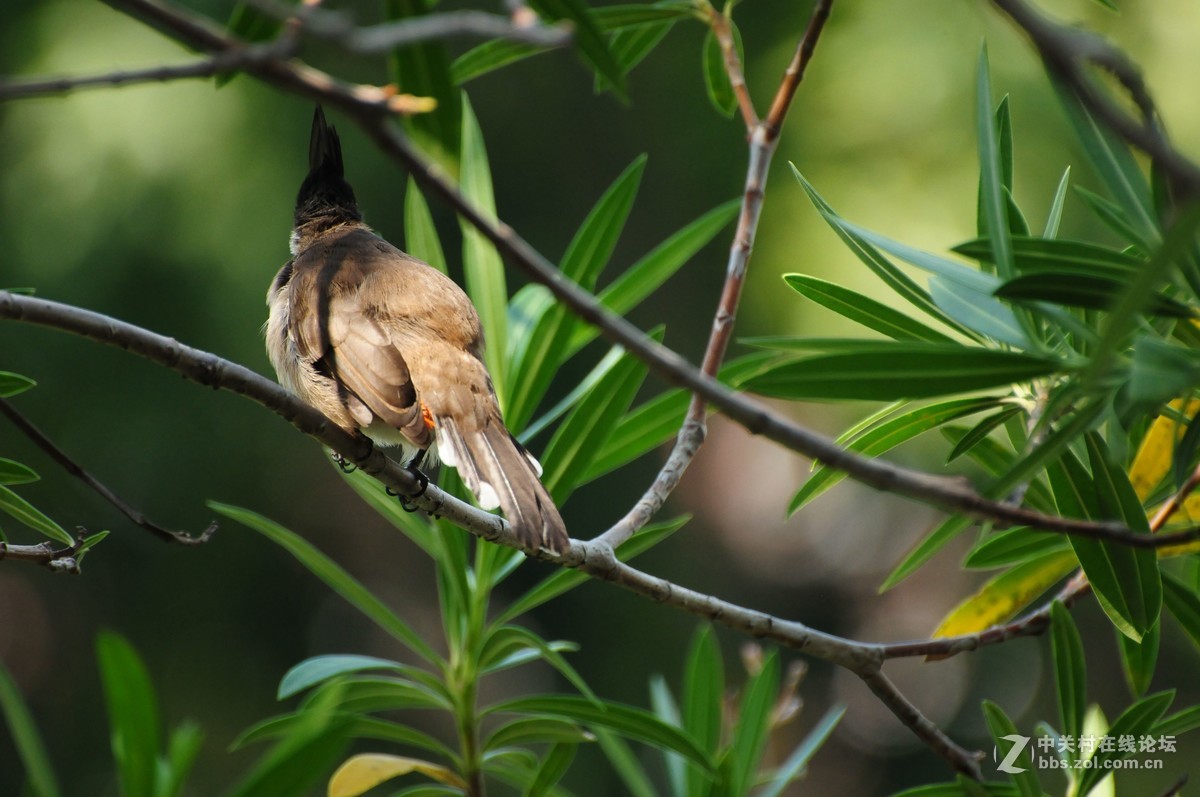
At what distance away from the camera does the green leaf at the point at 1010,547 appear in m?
2.19

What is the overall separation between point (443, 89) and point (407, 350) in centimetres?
155

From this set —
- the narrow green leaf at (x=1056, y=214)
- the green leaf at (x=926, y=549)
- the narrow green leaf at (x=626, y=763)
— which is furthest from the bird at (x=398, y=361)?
the narrow green leaf at (x=1056, y=214)

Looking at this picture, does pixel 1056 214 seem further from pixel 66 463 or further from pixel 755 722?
pixel 66 463

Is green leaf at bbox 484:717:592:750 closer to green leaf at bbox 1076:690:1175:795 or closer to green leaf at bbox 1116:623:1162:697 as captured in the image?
green leaf at bbox 1076:690:1175:795

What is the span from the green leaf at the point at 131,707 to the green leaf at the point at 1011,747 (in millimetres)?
1412

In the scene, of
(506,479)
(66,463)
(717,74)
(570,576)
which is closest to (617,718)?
(570,576)

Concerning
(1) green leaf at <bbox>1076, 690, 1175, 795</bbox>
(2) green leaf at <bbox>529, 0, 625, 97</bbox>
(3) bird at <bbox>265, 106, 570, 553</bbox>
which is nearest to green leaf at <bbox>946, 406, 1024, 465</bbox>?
(1) green leaf at <bbox>1076, 690, 1175, 795</bbox>

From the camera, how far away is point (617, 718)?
2.16 meters

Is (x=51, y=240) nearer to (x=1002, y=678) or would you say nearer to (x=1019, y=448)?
(x=1019, y=448)

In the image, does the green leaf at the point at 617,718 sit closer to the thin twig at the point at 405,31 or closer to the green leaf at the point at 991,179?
the green leaf at the point at 991,179

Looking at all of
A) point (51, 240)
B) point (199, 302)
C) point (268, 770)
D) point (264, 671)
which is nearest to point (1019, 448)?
point (268, 770)

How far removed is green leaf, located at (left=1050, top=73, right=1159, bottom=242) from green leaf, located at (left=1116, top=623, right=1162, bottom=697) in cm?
86

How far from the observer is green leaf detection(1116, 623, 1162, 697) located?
2016 mm

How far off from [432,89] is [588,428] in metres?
1.20
